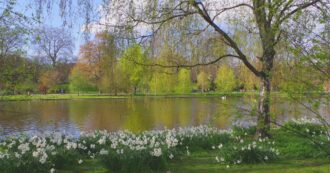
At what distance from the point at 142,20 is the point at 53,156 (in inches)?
131

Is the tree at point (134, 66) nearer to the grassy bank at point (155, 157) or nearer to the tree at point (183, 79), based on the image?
the tree at point (183, 79)

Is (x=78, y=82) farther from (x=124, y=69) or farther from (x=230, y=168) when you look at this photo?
→ (x=230, y=168)

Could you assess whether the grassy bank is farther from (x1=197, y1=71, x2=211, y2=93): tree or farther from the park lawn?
(x1=197, y1=71, x2=211, y2=93): tree

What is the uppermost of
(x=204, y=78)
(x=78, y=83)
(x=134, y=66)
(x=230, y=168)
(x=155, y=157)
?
(x=78, y=83)

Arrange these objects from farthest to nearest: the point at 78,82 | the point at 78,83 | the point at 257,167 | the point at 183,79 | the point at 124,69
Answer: the point at 78,83
the point at 78,82
the point at 183,79
the point at 124,69
the point at 257,167

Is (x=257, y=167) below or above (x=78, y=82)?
below

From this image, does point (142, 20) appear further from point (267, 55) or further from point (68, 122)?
point (68, 122)

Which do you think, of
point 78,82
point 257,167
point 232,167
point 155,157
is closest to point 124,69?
point 155,157

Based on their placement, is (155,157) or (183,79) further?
(183,79)

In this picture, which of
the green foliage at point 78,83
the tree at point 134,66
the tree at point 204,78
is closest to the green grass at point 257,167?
the tree at point 204,78

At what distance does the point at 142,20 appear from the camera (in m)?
8.05

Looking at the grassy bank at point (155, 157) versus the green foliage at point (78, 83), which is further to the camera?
A: the green foliage at point (78, 83)

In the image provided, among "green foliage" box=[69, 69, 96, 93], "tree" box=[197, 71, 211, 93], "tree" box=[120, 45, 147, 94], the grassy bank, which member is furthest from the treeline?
"green foliage" box=[69, 69, 96, 93]

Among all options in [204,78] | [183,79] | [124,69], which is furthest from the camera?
[183,79]
